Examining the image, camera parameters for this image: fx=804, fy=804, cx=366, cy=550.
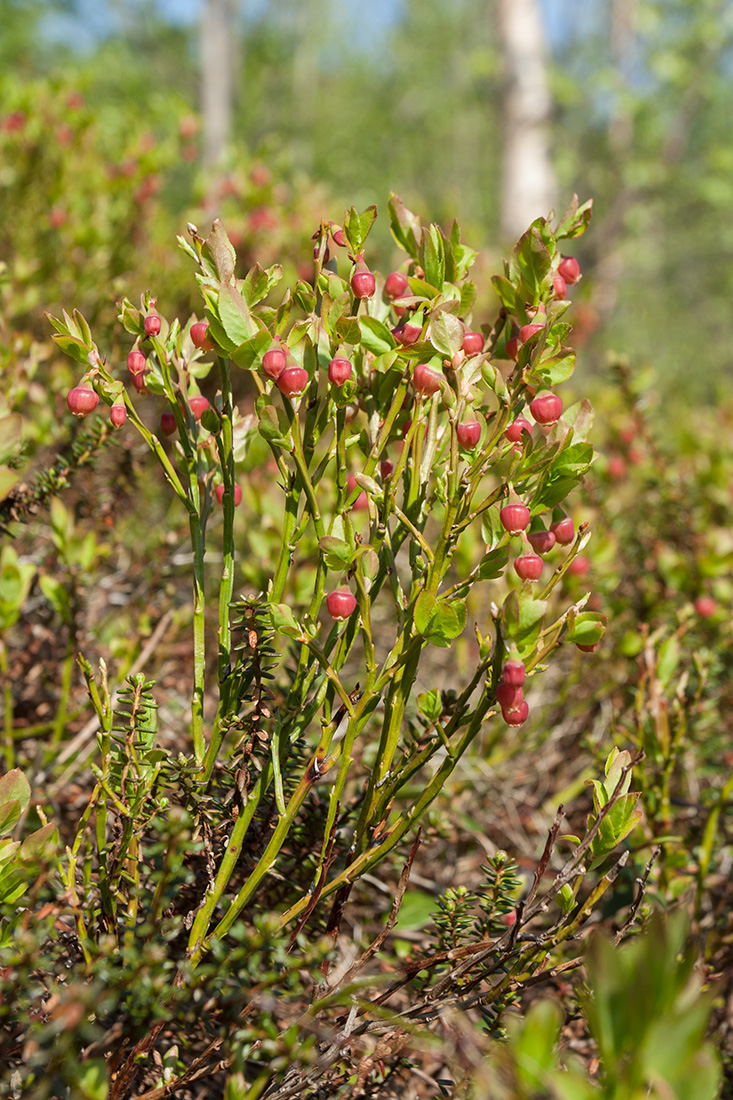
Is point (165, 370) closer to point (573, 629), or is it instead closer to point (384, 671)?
point (384, 671)

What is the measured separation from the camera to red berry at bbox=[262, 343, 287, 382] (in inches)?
36.4

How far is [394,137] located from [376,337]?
23508 millimetres

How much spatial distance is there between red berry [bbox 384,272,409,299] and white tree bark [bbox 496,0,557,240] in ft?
16.7

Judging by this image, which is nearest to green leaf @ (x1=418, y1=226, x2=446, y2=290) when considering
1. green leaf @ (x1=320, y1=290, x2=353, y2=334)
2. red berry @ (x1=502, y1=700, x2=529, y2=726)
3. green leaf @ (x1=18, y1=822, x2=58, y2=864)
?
green leaf @ (x1=320, y1=290, x2=353, y2=334)

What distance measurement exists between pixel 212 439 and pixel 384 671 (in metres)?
0.42

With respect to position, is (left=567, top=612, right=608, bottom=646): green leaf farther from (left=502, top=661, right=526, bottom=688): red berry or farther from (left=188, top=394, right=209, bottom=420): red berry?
(left=188, top=394, right=209, bottom=420): red berry

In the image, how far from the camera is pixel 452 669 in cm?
252

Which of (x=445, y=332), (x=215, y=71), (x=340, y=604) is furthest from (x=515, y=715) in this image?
(x=215, y=71)

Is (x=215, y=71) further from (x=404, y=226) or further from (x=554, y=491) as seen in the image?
(x=554, y=491)

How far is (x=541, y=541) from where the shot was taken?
1039 millimetres

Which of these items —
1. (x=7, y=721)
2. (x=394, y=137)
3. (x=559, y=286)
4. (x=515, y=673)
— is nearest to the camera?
(x=515, y=673)

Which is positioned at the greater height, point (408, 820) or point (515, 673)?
point (515, 673)

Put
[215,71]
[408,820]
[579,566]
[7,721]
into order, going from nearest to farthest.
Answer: [408,820] < [7,721] < [579,566] < [215,71]

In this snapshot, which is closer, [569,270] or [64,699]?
[569,270]
